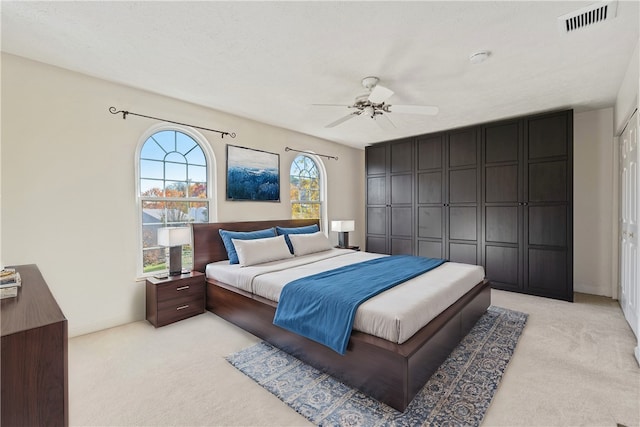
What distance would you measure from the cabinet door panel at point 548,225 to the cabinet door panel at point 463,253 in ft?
2.65

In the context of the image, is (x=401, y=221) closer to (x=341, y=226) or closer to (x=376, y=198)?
(x=376, y=198)

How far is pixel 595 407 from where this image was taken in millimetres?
1845

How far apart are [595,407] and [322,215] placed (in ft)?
14.7

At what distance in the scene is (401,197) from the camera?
18.2 ft

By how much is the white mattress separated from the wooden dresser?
5.21 feet

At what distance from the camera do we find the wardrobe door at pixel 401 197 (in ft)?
17.9

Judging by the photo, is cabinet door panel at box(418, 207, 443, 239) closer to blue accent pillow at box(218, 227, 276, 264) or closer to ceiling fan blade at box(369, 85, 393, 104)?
blue accent pillow at box(218, 227, 276, 264)

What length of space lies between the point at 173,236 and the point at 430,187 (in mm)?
4182

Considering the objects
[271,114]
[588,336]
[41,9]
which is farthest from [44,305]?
[588,336]

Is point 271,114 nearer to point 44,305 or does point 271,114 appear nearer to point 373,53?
point 373,53

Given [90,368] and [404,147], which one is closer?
[90,368]

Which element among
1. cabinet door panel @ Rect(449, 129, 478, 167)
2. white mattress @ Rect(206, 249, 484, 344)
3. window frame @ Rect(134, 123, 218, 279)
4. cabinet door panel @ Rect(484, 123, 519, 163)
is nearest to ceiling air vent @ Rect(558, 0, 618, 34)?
white mattress @ Rect(206, 249, 484, 344)

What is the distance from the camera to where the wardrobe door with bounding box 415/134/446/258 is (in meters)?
5.06

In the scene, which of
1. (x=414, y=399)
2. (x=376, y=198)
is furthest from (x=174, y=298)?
(x=376, y=198)
